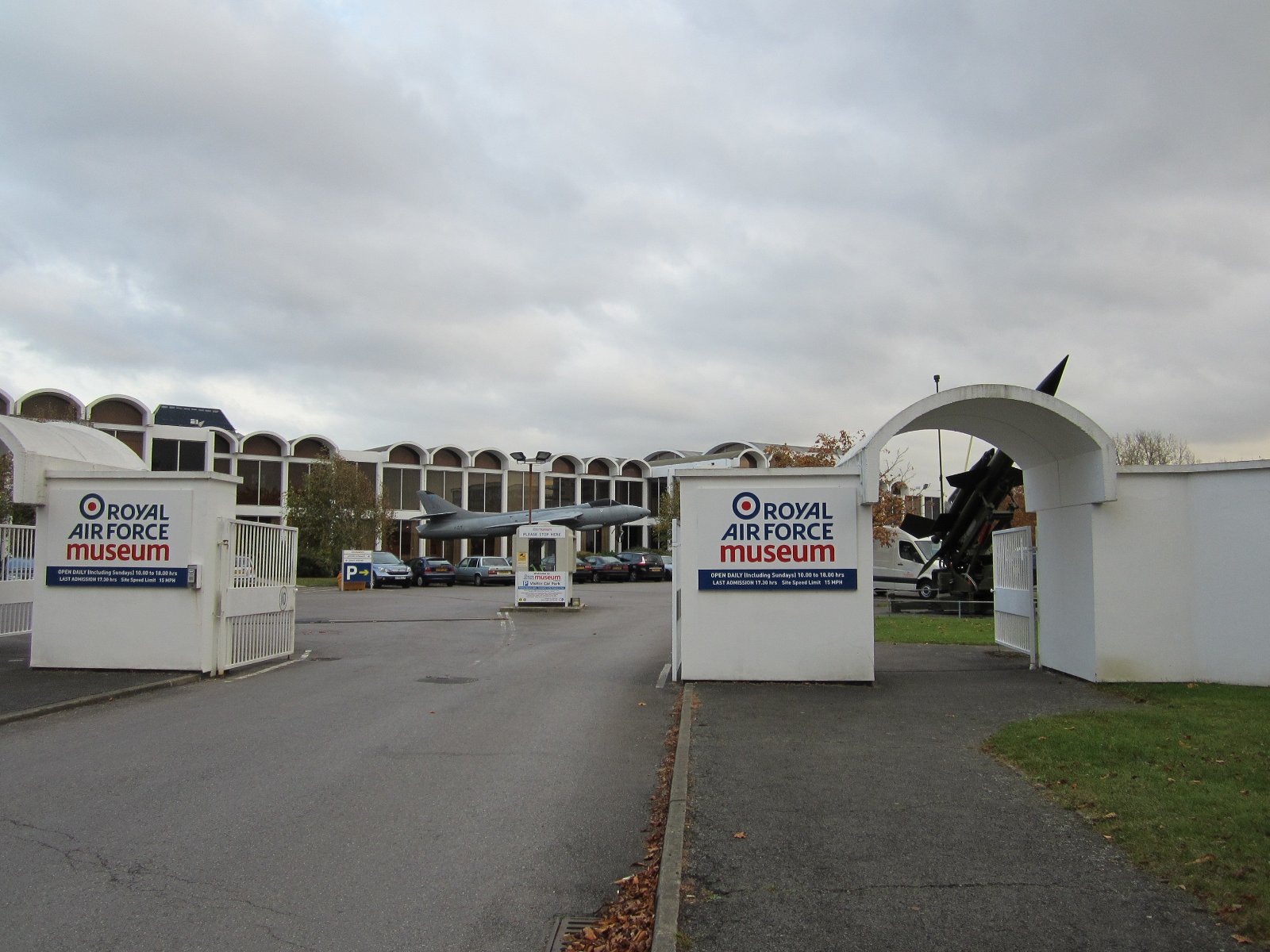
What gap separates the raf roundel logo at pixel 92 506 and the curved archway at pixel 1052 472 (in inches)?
388

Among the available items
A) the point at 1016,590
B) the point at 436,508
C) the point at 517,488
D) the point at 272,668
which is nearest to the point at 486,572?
the point at 436,508

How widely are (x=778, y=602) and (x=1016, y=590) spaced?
4.37m

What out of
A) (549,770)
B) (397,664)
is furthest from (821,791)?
(397,664)

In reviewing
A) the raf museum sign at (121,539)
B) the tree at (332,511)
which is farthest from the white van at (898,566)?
the tree at (332,511)

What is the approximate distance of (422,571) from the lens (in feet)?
148

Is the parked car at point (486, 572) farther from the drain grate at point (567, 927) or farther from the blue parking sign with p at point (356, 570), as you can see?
the drain grate at point (567, 927)

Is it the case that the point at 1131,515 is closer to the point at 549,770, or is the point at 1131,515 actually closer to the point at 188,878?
the point at 549,770

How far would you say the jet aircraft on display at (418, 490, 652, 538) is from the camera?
53.9 m

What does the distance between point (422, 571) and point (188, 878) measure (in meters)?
40.7

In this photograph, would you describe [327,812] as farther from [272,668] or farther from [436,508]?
[436,508]

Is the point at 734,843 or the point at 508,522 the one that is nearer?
the point at 734,843

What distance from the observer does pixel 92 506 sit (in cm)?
1335

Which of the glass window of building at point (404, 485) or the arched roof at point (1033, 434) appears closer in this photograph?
the arched roof at point (1033, 434)

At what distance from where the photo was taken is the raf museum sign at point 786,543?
11977 millimetres
